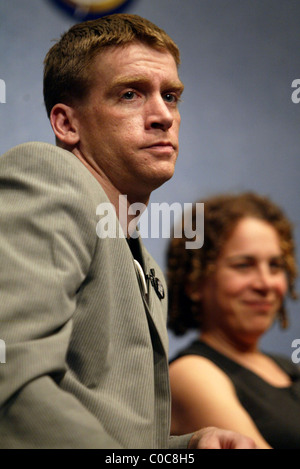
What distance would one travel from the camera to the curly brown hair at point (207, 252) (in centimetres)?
162

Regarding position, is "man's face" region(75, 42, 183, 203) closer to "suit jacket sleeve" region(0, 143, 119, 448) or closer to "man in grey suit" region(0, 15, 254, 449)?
"man in grey suit" region(0, 15, 254, 449)

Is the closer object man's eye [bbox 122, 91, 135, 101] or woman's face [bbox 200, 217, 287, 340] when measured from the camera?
man's eye [bbox 122, 91, 135, 101]

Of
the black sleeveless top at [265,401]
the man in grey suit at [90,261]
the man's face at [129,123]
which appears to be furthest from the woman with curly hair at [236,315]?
the man's face at [129,123]

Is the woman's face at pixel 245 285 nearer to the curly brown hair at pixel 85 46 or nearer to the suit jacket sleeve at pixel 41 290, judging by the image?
the curly brown hair at pixel 85 46

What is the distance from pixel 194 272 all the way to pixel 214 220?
0.52ft

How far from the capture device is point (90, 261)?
792 mm

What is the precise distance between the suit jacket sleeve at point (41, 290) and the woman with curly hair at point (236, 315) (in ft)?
2.32

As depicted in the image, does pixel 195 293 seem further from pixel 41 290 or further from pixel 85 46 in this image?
pixel 41 290

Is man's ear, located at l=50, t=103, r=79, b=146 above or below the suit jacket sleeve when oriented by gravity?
above

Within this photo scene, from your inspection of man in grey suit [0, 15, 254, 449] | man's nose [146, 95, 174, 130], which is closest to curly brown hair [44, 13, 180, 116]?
man in grey suit [0, 15, 254, 449]

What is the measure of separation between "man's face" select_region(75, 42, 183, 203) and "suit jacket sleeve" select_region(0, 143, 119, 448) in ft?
0.51

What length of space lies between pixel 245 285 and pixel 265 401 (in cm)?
30

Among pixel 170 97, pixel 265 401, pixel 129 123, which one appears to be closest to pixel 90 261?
pixel 129 123

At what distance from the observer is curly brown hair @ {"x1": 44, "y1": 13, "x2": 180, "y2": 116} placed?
1.00m
